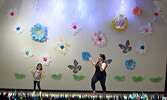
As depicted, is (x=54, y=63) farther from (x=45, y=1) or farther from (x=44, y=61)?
(x=45, y=1)

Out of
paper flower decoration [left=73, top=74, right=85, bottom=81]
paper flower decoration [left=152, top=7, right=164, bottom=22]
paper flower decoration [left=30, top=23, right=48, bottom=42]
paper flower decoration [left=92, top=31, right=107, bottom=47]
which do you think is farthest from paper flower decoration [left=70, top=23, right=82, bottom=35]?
paper flower decoration [left=152, top=7, right=164, bottom=22]

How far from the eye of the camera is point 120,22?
5707mm

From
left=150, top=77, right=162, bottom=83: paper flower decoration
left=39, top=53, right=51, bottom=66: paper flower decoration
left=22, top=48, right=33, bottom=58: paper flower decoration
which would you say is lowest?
left=150, top=77, right=162, bottom=83: paper flower decoration

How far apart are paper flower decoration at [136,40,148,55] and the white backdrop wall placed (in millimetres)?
104

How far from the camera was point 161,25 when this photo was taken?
580 centimetres

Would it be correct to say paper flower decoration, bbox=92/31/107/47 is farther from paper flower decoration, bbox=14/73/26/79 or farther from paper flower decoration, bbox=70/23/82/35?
paper flower decoration, bbox=14/73/26/79

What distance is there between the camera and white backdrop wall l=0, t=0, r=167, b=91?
581cm

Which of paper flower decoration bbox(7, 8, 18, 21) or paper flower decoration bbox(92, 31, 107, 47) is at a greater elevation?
paper flower decoration bbox(7, 8, 18, 21)

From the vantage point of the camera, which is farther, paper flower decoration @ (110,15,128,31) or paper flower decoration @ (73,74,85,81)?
paper flower decoration @ (73,74,85,81)

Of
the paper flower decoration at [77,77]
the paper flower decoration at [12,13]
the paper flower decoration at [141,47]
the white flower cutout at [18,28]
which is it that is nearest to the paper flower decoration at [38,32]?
the white flower cutout at [18,28]

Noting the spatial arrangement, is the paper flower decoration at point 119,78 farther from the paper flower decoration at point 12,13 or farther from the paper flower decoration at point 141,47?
the paper flower decoration at point 12,13

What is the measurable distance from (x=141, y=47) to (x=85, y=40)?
1.64m

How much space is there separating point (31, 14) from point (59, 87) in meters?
2.31

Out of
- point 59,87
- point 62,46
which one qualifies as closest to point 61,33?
point 62,46
